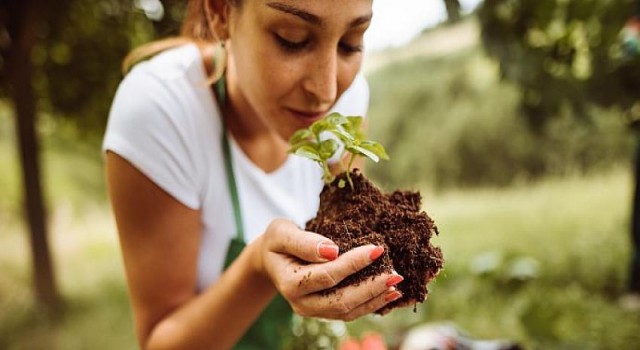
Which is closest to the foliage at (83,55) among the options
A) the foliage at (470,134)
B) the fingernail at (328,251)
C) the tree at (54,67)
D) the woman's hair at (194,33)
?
the tree at (54,67)

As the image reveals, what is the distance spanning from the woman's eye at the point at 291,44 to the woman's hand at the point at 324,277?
0.14m

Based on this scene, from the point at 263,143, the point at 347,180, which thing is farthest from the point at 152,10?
the point at 347,180

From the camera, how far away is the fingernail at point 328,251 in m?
0.45

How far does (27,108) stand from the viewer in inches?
74.3

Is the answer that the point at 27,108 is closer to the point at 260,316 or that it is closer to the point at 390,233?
the point at 260,316

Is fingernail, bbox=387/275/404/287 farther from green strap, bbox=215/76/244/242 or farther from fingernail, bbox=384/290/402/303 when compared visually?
green strap, bbox=215/76/244/242

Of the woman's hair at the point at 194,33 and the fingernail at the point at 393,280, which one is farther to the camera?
the woman's hair at the point at 194,33

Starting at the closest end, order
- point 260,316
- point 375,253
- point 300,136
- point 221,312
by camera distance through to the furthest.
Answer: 1. point 375,253
2. point 300,136
3. point 221,312
4. point 260,316

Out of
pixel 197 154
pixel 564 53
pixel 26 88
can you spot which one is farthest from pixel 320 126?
pixel 26 88

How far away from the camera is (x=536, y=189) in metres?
2.11

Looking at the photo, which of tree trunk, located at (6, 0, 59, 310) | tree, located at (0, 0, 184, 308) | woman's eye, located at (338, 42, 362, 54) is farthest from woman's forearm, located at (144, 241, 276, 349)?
tree trunk, located at (6, 0, 59, 310)

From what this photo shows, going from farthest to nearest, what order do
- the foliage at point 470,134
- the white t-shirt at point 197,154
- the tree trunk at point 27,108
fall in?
the foliage at point 470,134, the tree trunk at point 27,108, the white t-shirt at point 197,154

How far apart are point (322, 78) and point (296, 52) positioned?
30 millimetres

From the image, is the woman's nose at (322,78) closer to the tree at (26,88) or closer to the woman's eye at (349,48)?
the woman's eye at (349,48)
